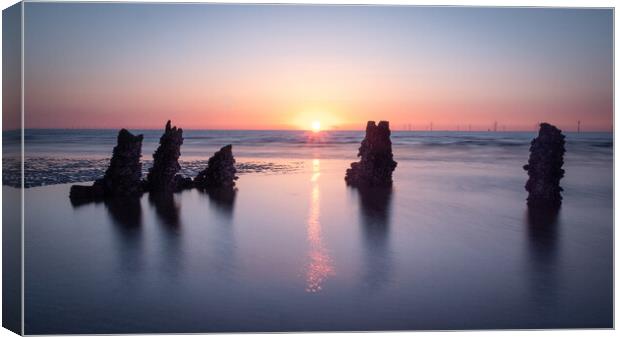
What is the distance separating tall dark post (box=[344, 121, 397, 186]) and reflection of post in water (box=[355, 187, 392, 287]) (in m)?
0.39

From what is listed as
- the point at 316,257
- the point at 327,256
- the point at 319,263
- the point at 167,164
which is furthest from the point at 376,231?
the point at 167,164

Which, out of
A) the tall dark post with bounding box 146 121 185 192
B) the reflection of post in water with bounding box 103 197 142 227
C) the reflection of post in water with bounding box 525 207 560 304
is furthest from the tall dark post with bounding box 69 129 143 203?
the reflection of post in water with bounding box 525 207 560 304

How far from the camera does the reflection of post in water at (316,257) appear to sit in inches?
318

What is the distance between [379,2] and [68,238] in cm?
562

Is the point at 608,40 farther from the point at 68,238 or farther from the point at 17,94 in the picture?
the point at 68,238

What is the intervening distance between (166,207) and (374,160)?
4.77m

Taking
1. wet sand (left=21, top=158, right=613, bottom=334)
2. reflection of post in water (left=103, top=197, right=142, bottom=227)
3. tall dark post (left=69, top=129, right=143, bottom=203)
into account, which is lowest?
wet sand (left=21, top=158, right=613, bottom=334)

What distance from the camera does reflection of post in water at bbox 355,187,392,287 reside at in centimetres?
843

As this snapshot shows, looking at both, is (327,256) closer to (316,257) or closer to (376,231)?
(316,257)

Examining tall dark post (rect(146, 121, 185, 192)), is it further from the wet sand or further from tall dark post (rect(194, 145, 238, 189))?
the wet sand

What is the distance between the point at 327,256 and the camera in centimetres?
→ 895

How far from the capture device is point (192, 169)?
15.5m

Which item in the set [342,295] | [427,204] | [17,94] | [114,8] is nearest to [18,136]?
[17,94]

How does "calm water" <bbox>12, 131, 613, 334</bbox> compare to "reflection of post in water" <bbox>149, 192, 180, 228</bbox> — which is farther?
"reflection of post in water" <bbox>149, 192, 180, 228</bbox>
